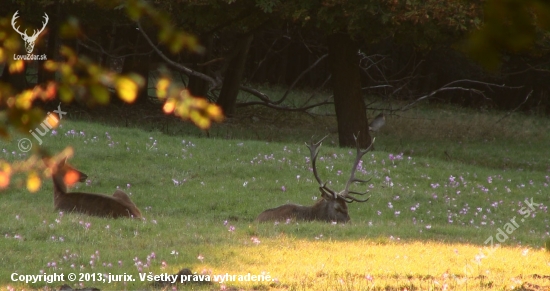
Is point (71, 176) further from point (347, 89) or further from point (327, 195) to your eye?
point (347, 89)

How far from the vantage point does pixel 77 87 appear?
2.17 m

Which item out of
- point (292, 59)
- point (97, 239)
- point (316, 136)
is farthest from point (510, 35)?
point (292, 59)

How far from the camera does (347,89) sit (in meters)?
20.8

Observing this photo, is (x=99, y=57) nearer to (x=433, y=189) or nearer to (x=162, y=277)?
(x=433, y=189)

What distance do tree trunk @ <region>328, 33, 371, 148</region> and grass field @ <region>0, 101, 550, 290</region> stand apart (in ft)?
5.24

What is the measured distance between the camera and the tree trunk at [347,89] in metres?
20.6

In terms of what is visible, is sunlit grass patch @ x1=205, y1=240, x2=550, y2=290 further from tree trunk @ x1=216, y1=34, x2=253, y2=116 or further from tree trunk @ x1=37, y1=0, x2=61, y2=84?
tree trunk @ x1=216, y1=34, x2=253, y2=116

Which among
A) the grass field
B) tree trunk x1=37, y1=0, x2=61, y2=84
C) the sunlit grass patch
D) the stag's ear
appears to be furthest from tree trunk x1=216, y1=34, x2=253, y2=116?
the sunlit grass patch

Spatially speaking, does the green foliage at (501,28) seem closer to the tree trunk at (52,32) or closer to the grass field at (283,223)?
the grass field at (283,223)

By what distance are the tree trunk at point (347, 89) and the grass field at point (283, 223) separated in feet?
5.24

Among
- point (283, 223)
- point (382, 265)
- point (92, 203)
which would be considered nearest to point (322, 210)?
point (283, 223)

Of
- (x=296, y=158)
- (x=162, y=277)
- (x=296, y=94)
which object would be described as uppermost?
(x=296, y=94)

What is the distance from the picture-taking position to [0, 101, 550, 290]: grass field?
7.20m

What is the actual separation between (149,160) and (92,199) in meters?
5.52
